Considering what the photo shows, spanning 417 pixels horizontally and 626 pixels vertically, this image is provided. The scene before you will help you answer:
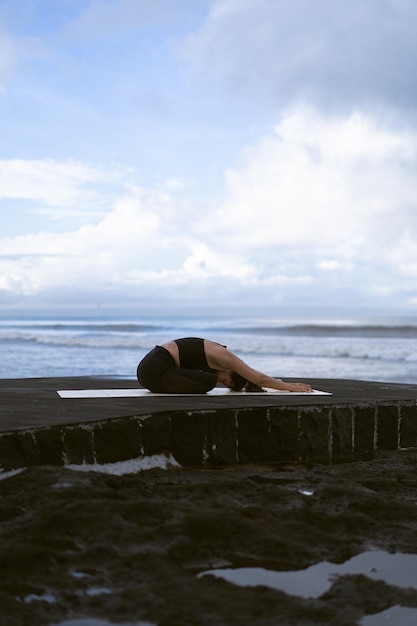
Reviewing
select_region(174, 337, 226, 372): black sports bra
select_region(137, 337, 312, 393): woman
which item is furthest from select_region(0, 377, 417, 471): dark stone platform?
select_region(174, 337, 226, 372): black sports bra

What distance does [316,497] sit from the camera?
3727 millimetres

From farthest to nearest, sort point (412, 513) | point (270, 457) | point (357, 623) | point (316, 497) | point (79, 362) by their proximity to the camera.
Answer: point (79, 362) < point (270, 457) < point (316, 497) < point (412, 513) < point (357, 623)

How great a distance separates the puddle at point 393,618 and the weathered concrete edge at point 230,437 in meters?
2.21

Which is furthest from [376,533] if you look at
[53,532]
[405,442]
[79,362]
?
[79,362]

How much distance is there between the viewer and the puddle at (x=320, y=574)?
251 cm

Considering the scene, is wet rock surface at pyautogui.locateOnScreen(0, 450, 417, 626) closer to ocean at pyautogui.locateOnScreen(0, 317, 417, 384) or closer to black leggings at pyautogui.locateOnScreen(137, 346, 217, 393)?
black leggings at pyautogui.locateOnScreen(137, 346, 217, 393)

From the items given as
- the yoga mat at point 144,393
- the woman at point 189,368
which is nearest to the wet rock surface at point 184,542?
the yoga mat at point 144,393

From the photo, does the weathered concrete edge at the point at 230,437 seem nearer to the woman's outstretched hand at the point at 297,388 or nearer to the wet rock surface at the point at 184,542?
the wet rock surface at the point at 184,542

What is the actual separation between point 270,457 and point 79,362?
12663 millimetres

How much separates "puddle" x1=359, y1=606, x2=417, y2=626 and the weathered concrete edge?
2.21 metres

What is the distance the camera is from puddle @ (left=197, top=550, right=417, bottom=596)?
8.25 feet

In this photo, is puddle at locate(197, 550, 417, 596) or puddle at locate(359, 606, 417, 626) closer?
puddle at locate(359, 606, 417, 626)

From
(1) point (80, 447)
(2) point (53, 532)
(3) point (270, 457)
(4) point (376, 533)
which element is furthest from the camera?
(3) point (270, 457)

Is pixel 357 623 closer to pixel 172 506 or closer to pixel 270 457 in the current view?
pixel 172 506
